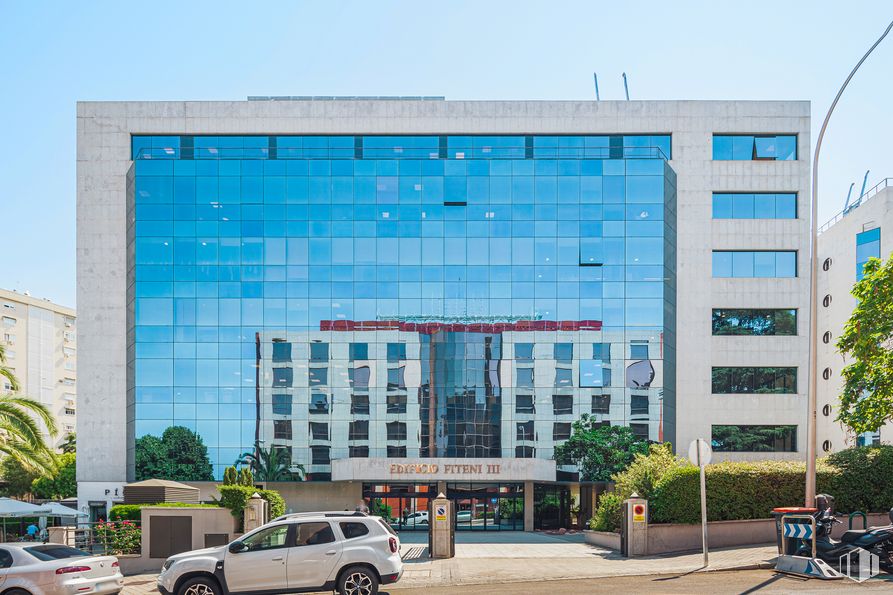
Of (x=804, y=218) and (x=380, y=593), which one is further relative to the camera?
(x=804, y=218)

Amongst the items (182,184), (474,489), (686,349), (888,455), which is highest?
(182,184)

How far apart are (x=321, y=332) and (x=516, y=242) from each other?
37.8 feet

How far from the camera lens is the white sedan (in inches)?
604

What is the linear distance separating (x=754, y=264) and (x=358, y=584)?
35.3m

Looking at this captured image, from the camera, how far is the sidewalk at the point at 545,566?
18.8m

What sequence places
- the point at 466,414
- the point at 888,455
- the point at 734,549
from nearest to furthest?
the point at 734,549, the point at 888,455, the point at 466,414

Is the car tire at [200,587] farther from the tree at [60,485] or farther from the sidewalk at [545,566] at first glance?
the tree at [60,485]

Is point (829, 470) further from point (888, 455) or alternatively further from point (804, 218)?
point (804, 218)

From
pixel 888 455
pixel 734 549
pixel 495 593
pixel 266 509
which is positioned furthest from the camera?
pixel 266 509

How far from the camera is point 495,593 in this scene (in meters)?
16.4

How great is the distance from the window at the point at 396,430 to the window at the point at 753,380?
17060 millimetres

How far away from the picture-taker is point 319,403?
42688 mm

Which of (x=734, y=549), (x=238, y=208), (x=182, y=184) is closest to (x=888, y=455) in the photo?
(x=734, y=549)

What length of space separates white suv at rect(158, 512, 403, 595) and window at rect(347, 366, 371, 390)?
A: 26.9 m
